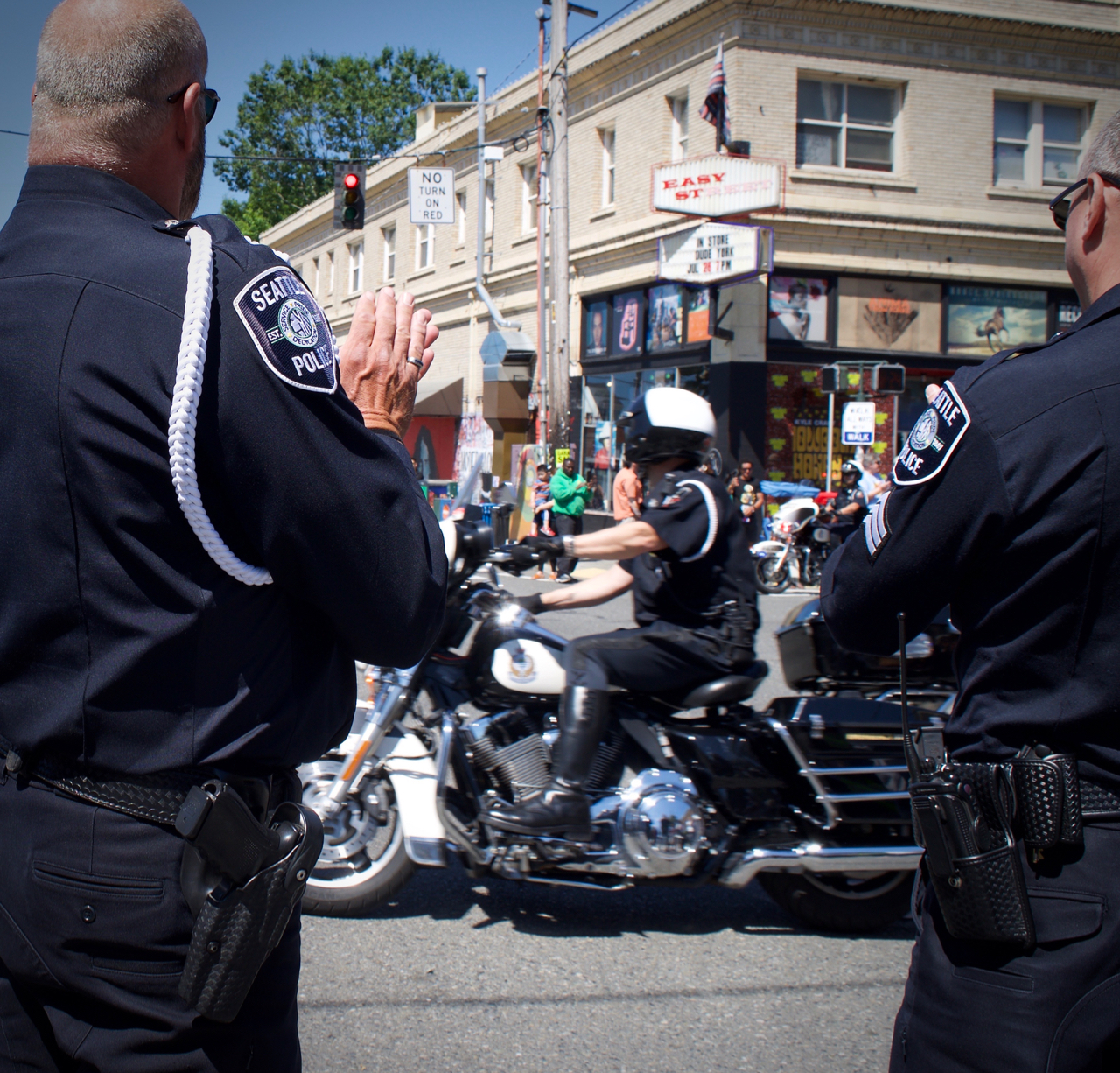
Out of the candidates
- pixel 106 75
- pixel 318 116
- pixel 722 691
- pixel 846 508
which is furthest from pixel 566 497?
pixel 318 116

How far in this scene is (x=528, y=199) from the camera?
2381 cm

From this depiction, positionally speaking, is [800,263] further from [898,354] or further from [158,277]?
[158,277]

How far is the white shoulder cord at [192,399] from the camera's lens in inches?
50.6

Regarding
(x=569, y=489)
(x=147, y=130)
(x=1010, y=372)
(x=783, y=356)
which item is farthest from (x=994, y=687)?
(x=783, y=356)

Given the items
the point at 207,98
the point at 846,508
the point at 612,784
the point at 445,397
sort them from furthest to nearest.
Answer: the point at 445,397 → the point at 846,508 → the point at 612,784 → the point at 207,98

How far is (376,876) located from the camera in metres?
3.78

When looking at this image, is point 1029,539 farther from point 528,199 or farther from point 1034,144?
point 528,199

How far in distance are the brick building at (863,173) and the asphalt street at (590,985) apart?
47.4ft

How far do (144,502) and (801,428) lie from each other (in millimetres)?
17975

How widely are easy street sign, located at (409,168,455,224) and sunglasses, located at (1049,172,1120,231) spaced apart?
1814cm

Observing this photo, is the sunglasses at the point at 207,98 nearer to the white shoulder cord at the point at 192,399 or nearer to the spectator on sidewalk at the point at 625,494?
the white shoulder cord at the point at 192,399

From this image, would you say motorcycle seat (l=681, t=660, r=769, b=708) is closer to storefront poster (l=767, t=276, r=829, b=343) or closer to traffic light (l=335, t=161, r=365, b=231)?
traffic light (l=335, t=161, r=365, b=231)

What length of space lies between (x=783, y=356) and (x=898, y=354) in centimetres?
224

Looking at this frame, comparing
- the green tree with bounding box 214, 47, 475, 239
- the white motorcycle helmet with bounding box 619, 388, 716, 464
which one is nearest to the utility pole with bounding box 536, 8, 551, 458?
the white motorcycle helmet with bounding box 619, 388, 716, 464
